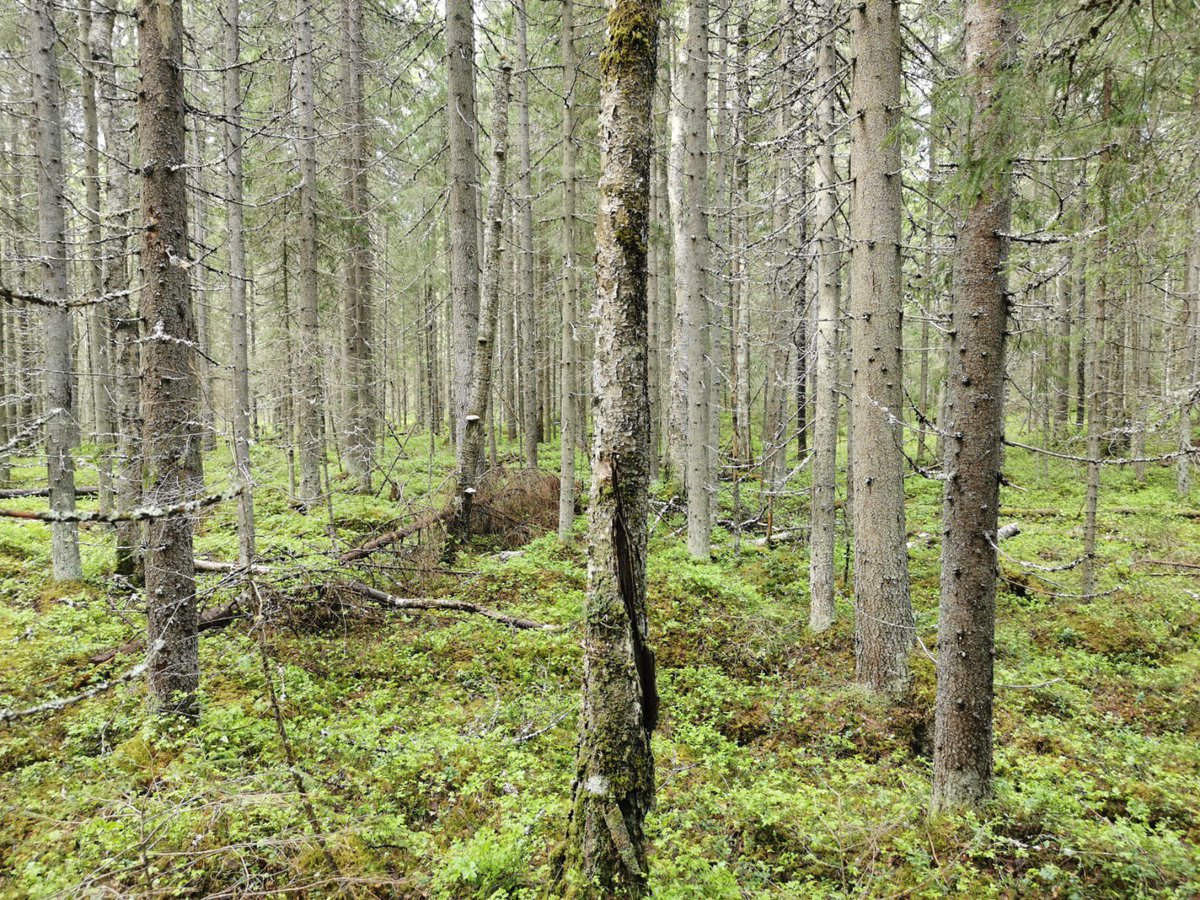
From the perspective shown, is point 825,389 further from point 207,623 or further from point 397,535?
point 207,623

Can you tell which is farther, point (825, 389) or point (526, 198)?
point (526, 198)

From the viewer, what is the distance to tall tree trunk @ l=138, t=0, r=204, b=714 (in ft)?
14.8

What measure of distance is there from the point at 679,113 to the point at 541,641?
11676mm

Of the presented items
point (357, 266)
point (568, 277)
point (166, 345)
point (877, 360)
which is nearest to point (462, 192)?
point (568, 277)

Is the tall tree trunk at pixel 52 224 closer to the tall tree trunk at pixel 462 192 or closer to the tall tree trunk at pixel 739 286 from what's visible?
the tall tree trunk at pixel 462 192

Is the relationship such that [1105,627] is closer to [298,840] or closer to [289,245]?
[298,840]

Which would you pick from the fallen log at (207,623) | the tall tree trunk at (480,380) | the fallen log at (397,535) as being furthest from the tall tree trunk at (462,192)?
the fallen log at (207,623)

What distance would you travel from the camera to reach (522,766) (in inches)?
176

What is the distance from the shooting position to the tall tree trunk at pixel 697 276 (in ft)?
29.1

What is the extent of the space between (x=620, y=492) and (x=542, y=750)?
291 centimetres

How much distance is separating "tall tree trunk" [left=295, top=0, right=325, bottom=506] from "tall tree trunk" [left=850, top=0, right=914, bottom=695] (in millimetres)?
9186

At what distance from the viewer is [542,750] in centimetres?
477

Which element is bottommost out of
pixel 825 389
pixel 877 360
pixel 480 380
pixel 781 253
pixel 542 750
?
pixel 542 750

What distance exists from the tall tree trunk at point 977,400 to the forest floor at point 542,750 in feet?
1.12
